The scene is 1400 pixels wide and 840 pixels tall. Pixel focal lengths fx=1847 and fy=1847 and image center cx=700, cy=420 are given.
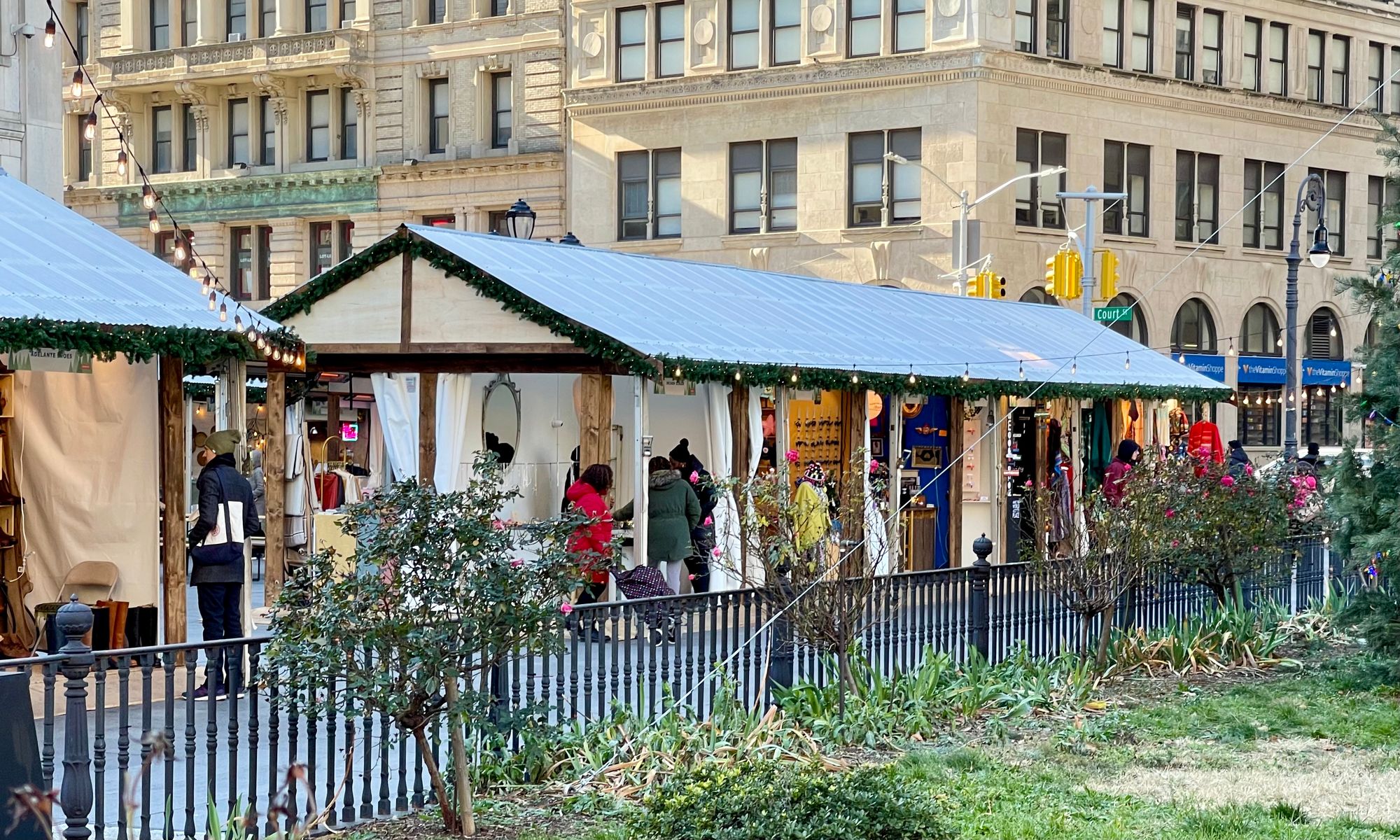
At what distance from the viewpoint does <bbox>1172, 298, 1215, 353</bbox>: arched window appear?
46.4 m

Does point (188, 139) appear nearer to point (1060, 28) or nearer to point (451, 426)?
point (1060, 28)

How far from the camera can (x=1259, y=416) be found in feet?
161

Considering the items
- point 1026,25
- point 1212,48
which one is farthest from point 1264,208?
point 1026,25

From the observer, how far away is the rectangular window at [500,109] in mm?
49844

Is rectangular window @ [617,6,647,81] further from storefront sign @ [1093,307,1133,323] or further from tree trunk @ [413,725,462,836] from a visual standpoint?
tree trunk @ [413,725,462,836]

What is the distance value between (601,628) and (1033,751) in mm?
2858

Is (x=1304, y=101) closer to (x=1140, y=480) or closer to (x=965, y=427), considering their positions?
(x=965, y=427)

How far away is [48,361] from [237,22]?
41.9m

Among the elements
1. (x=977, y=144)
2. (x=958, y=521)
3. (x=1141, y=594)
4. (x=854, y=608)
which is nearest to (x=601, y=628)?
(x=854, y=608)

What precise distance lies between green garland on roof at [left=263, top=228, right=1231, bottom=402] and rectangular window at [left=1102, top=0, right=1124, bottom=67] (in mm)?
27121

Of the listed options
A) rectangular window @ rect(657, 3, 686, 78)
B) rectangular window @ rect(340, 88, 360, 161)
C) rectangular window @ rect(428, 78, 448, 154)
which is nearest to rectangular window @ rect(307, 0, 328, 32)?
rectangular window @ rect(340, 88, 360, 161)

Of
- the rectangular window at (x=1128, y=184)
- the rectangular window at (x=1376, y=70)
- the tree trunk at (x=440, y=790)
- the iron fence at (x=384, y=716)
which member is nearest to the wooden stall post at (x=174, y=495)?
the iron fence at (x=384, y=716)

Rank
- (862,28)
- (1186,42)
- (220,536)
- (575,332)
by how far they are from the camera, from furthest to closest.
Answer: (1186,42) < (862,28) < (575,332) < (220,536)

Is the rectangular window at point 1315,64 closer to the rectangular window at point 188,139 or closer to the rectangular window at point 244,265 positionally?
the rectangular window at point 244,265
